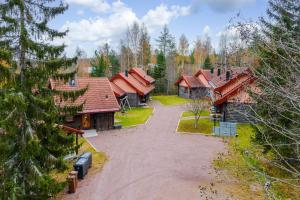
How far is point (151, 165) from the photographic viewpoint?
18422 mm

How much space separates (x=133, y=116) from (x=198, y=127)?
9.21 metres

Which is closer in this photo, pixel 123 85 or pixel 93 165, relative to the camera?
pixel 93 165

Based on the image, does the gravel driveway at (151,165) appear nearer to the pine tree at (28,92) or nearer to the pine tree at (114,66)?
the pine tree at (28,92)

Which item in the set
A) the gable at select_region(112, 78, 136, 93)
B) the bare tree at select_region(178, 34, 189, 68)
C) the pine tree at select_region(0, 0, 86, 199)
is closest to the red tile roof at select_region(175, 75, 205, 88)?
the gable at select_region(112, 78, 136, 93)

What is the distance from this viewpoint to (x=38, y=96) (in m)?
11.7

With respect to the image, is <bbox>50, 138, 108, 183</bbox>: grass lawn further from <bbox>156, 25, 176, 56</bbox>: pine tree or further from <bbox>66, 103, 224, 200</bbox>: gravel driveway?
<bbox>156, 25, 176, 56</bbox>: pine tree

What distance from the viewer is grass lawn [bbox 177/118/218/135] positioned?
27.6m

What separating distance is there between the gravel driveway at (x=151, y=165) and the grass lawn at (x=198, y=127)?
132 centimetres

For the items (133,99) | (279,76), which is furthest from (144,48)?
(279,76)

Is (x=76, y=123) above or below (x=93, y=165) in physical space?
above

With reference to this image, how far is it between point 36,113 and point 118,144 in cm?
1215

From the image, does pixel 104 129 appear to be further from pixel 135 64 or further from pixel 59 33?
pixel 135 64

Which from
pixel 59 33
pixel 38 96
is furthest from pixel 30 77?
pixel 59 33

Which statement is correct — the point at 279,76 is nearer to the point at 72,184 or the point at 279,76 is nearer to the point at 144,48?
the point at 72,184
